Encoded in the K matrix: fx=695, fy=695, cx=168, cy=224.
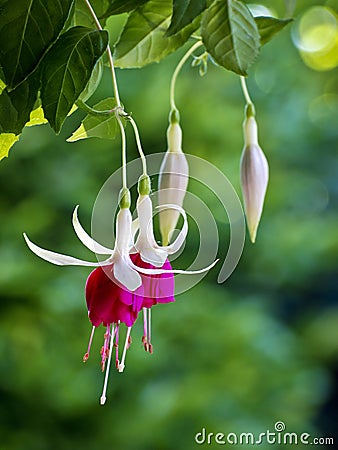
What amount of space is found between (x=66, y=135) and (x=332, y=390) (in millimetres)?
823

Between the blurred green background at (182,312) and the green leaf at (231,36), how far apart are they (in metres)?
0.90

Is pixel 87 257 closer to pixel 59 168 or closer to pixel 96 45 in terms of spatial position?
pixel 59 168

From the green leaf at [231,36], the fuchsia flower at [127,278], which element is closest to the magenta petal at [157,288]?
the fuchsia flower at [127,278]

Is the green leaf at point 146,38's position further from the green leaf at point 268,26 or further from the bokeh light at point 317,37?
the bokeh light at point 317,37

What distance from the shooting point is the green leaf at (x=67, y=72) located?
0.31m

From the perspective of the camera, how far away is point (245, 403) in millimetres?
1356

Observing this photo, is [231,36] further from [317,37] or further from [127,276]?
[317,37]

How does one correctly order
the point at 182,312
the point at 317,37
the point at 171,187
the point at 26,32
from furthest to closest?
the point at 317,37 → the point at 182,312 → the point at 171,187 → the point at 26,32

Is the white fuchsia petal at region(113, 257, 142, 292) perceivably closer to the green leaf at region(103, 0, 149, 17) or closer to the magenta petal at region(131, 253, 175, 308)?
the magenta petal at region(131, 253, 175, 308)

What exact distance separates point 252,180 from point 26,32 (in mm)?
190

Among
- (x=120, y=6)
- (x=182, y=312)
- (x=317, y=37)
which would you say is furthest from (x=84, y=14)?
(x=317, y=37)

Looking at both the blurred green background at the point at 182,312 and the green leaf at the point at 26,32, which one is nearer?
the green leaf at the point at 26,32

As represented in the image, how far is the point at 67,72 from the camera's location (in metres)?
0.31

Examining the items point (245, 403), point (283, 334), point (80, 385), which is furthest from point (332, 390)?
point (80, 385)
